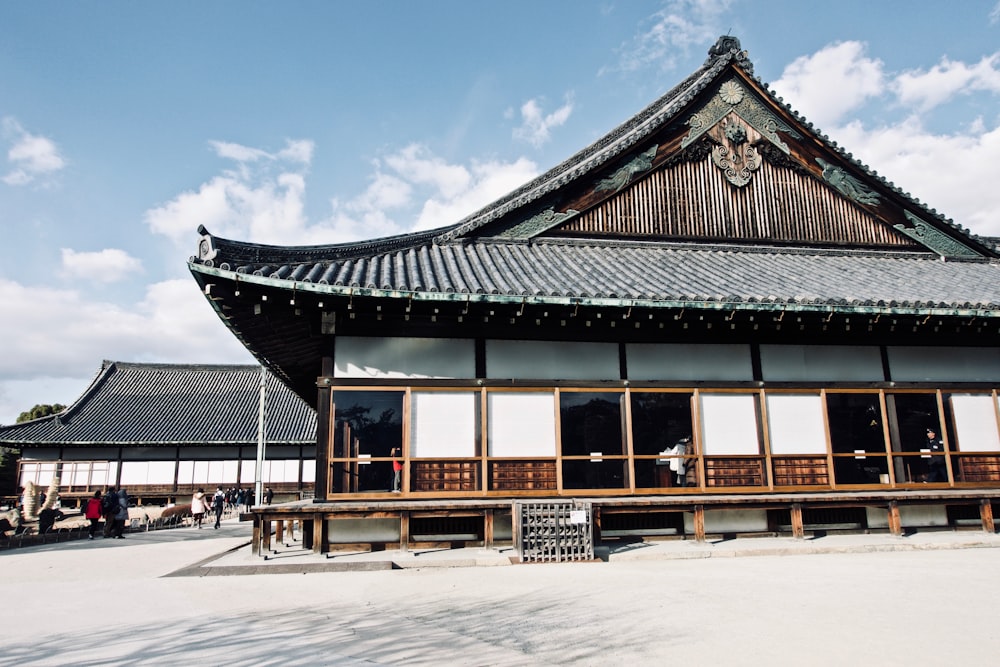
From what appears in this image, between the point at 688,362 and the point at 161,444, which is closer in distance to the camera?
the point at 688,362

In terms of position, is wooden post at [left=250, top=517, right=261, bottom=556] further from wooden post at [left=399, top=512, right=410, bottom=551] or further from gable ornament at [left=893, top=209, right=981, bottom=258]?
gable ornament at [left=893, top=209, right=981, bottom=258]

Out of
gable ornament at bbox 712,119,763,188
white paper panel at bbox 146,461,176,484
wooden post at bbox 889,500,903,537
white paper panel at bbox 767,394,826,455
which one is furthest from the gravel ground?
white paper panel at bbox 146,461,176,484

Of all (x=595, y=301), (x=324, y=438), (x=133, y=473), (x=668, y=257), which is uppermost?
(x=668, y=257)

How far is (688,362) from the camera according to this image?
11523 millimetres

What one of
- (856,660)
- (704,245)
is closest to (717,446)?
(704,245)

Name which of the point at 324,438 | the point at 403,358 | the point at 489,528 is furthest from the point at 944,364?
the point at 324,438

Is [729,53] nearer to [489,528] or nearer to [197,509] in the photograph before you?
[489,528]

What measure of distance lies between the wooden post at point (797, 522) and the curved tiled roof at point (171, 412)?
27.9 m

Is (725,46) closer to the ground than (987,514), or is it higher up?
higher up

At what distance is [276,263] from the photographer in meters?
10.0

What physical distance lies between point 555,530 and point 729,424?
3.81 metres

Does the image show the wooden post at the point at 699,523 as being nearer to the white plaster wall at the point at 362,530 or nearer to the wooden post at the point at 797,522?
the wooden post at the point at 797,522

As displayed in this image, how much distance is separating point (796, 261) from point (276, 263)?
10136 millimetres

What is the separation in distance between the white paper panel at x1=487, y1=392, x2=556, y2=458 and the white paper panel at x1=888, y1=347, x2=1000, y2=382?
633 centimetres
